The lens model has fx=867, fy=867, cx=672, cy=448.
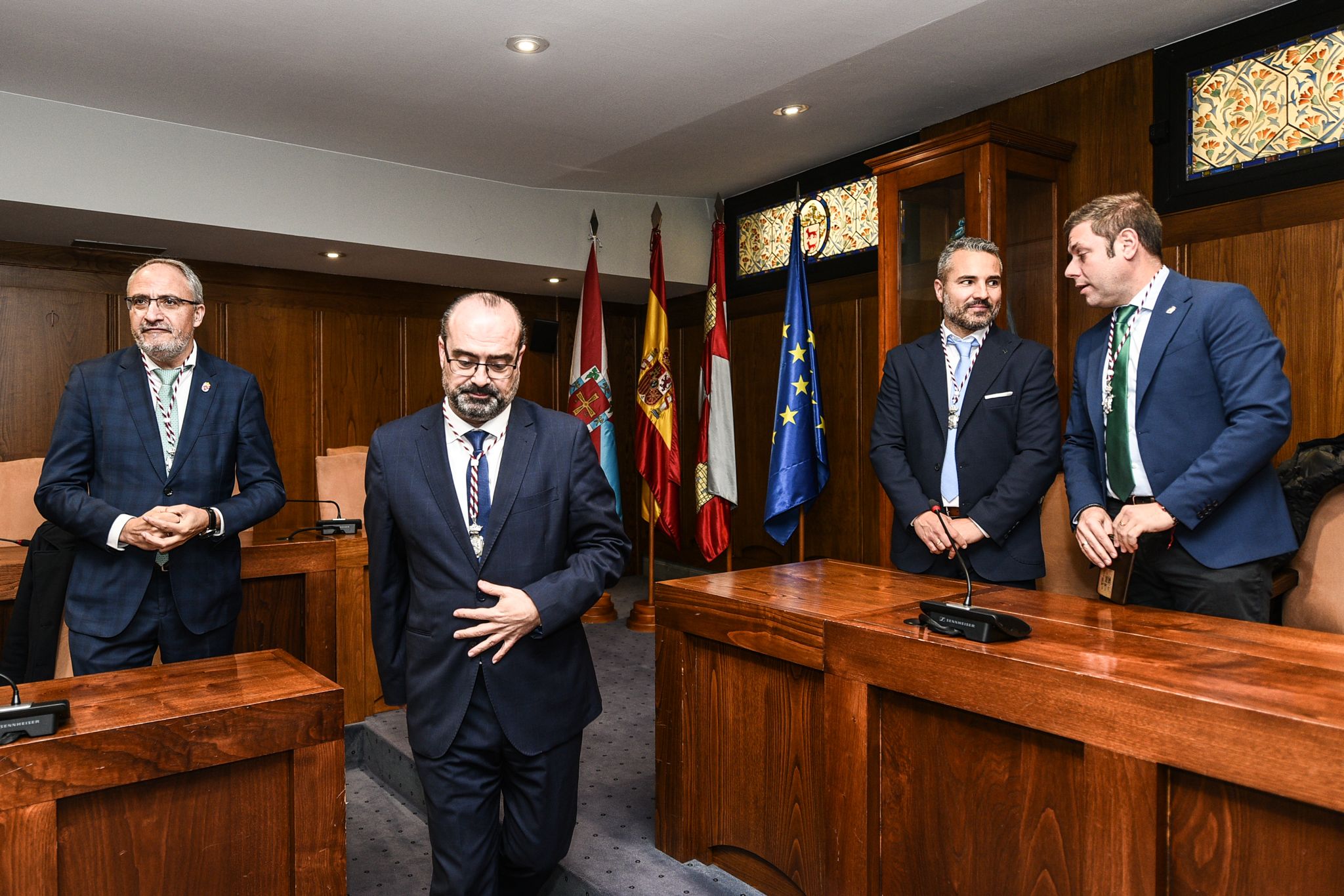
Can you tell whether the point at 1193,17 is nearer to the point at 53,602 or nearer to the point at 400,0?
the point at 400,0

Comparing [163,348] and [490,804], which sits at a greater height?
[163,348]

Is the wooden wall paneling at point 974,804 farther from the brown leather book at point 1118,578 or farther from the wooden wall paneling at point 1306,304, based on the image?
the wooden wall paneling at point 1306,304

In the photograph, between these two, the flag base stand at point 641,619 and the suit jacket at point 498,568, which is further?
the flag base stand at point 641,619

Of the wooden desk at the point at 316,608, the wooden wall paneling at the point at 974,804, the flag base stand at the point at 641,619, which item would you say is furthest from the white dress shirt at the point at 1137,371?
the flag base stand at the point at 641,619

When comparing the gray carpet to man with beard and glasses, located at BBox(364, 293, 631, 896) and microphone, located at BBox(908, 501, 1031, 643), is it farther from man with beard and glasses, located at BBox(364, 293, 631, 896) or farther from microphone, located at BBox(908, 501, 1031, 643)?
microphone, located at BBox(908, 501, 1031, 643)

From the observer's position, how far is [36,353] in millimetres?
4426

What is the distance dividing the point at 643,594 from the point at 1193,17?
165 inches

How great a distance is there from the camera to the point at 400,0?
9.36 feet

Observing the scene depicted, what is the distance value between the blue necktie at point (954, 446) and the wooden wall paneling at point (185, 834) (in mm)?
1763

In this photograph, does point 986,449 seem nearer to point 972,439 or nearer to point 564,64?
point 972,439

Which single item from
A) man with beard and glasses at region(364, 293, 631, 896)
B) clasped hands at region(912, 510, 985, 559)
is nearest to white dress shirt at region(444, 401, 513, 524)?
man with beard and glasses at region(364, 293, 631, 896)

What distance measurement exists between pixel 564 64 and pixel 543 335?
2.91 meters

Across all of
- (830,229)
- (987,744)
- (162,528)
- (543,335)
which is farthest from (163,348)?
(543,335)

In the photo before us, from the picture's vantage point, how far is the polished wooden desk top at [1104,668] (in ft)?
3.58
